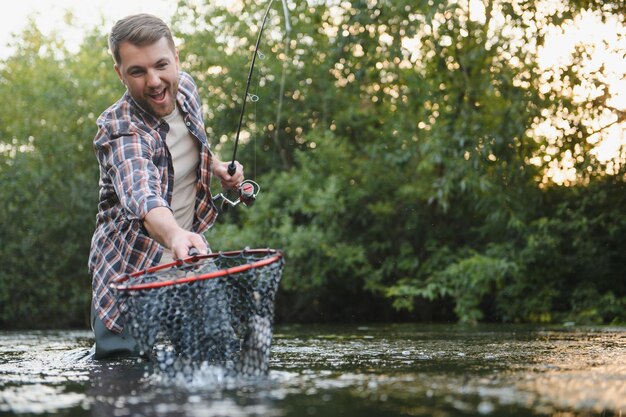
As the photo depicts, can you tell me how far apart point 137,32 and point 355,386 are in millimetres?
1817

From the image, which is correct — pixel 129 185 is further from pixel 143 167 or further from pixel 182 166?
pixel 182 166

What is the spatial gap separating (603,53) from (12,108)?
10.6m

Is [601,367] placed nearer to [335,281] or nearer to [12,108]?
[335,281]

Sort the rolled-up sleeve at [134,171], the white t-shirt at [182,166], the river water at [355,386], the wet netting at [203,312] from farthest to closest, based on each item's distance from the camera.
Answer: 1. the white t-shirt at [182,166]
2. the rolled-up sleeve at [134,171]
3. the wet netting at [203,312]
4. the river water at [355,386]

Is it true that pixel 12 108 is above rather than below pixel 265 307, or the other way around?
above

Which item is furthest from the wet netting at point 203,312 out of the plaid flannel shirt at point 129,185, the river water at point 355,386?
the plaid flannel shirt at point 129,185

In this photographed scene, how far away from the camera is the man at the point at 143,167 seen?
3891mm

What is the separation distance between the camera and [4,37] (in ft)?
65.1

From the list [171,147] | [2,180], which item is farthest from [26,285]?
[171,147]

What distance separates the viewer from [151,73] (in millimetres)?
4023

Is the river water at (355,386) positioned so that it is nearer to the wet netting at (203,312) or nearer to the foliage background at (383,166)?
the wet netting at (203,312)

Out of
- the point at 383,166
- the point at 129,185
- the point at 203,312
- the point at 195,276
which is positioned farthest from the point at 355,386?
the point at 383,166

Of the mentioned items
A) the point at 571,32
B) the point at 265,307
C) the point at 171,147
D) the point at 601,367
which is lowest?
the point at 601,367

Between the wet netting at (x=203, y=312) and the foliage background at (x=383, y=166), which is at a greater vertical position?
the foliage background at (x=383, y=166)
